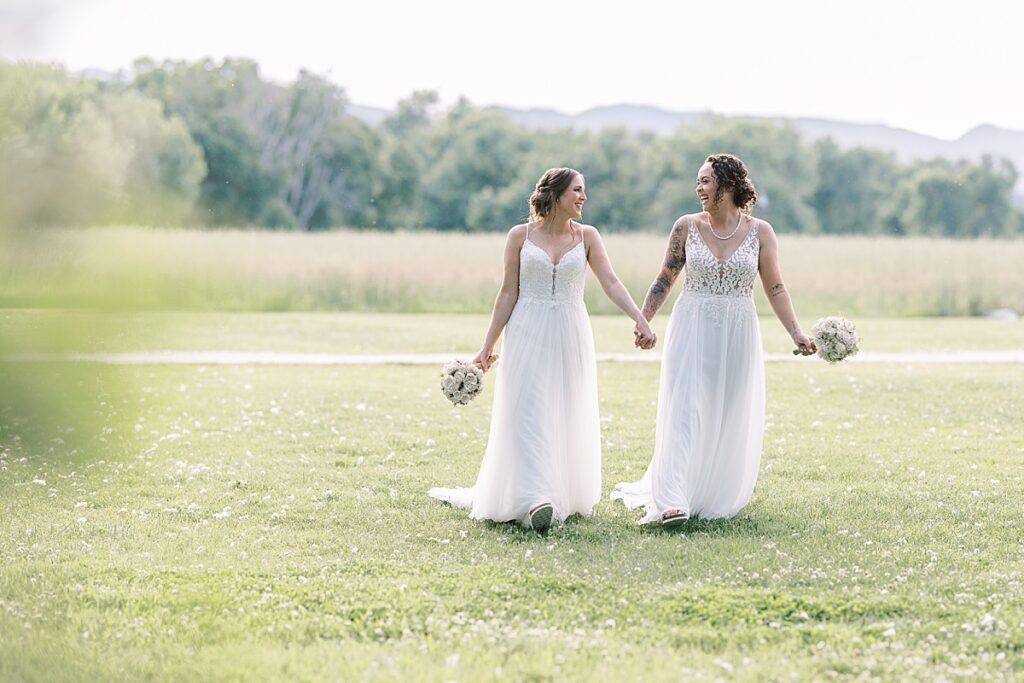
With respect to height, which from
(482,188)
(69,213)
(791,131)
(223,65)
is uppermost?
(791,131)

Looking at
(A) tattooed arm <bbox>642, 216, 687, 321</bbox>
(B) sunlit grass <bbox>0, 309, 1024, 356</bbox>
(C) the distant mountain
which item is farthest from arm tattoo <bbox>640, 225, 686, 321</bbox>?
(C) the distant mountain

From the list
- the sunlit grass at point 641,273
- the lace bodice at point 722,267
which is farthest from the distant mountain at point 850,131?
the lace bodice at point 722,267

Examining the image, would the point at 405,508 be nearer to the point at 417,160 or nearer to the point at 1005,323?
the point at 1005,323

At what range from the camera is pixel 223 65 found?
9.47 ft

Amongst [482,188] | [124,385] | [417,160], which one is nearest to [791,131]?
[482,188]

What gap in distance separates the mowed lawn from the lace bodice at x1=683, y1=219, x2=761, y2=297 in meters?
1.53

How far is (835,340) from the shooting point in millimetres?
7453

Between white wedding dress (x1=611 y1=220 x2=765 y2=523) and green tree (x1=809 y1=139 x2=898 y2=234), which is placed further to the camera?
green tree (x1=809 y1=139 x2=898 y2=234)

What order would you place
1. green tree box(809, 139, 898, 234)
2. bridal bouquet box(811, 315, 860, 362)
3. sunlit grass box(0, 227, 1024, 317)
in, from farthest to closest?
green tree box(809, 139, 898, 234)
sunlit grass box(0, 227, 1024, 317)
bridal bouquet box(811, 315, 860, 362)

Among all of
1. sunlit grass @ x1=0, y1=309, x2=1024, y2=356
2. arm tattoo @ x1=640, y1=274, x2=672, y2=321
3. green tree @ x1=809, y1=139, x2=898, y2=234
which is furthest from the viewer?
green tree @ x1=809, y1=139, x2=898, y2=234

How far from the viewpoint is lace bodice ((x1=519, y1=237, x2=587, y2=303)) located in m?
7.21

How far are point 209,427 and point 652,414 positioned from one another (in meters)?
4.89

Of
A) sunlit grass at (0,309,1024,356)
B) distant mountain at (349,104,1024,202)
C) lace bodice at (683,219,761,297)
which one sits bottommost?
sunlit grass at (0,309,1024,356)

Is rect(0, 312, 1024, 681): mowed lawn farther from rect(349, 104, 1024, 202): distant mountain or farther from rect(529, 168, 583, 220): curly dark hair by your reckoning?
rect(349, 104, 1024, 202): distant mountain
